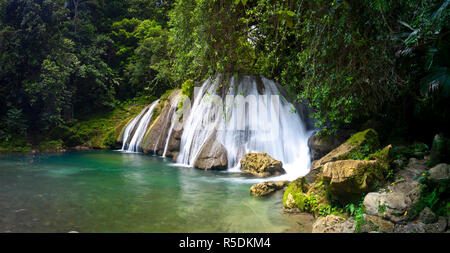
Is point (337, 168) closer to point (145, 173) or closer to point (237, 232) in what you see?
point (237, 232)

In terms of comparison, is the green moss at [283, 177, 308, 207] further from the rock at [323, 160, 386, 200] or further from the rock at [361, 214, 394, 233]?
the rock at [361, 214, 394, 233]

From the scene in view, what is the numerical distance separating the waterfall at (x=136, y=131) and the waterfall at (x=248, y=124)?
187 inches

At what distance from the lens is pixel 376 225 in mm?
4066

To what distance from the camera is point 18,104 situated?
58.0 ft

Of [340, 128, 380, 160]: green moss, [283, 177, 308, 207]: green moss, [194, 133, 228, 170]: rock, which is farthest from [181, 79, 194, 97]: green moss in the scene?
[283, 177, 308, 207]: green moss

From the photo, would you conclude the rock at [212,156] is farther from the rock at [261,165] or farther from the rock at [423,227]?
the rock at [423,227]

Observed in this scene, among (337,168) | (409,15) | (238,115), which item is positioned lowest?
(337,168)

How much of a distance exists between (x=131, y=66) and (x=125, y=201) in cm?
1831

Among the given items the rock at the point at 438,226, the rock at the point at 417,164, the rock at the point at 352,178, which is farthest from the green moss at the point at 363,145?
the rock at the point at 438,226

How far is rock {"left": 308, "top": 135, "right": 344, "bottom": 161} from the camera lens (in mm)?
9117

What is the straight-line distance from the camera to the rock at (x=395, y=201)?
4.16 metres

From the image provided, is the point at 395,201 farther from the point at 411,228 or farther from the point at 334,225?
the point at 334,225

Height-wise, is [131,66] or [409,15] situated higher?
[131,66]

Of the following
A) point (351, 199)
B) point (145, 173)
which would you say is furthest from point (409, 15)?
point (145, 173)
